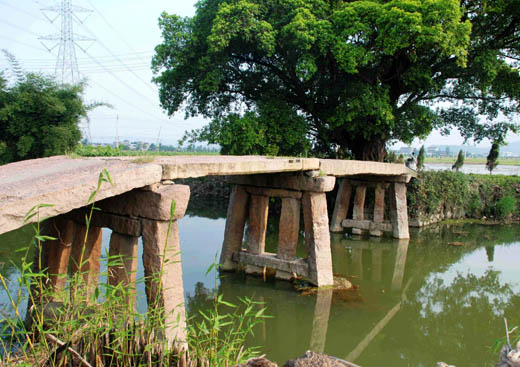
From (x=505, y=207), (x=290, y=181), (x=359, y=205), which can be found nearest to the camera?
(x=290, y=181)

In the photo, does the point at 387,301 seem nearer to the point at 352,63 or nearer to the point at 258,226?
the point at 258,226

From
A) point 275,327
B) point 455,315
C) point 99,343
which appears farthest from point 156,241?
point 455,315

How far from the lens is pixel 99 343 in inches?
88.9

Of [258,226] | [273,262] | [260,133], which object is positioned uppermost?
[260,133]

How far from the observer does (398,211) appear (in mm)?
10109

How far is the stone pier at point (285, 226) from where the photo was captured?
5977 millimetres

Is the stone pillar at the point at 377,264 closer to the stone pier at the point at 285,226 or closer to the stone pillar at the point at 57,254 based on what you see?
the stone pier at the point at 285,226

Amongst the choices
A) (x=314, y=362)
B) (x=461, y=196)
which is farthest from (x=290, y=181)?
(x=461, y=196)

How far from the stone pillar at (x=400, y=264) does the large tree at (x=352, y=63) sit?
3278mm

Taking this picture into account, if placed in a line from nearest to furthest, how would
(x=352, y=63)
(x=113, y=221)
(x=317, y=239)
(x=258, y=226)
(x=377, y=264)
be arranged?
1. (x=113, y=221)
2. (x=317, y=239)
3. (x=258, y=226)
4. (x=377, y=264)
5. (x=352, y=63)

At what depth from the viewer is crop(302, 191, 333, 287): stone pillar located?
233 inches

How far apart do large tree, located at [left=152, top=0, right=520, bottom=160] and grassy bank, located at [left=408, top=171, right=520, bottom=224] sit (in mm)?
1564

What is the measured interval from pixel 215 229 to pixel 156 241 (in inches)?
280

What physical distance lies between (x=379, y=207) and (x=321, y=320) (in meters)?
6.05
